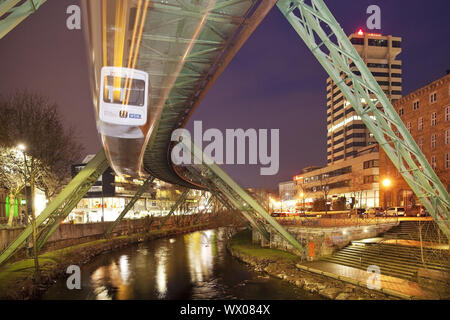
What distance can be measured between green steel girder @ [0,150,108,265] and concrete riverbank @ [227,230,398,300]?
14.5 m

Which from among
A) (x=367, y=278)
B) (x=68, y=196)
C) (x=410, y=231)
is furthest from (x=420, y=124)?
(x=68, y=196)

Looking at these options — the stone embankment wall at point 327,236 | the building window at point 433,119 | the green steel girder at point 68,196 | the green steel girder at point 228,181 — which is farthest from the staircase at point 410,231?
the building window at point 433,119

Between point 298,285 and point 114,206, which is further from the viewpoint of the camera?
point 114,206

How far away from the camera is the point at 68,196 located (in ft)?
84.9

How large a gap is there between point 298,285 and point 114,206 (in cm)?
6422

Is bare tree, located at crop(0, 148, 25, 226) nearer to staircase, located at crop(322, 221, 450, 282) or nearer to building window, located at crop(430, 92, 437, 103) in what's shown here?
staircase, located at crop(322, 221, 450, 282)

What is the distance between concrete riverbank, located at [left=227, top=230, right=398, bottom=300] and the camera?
1684 centimetres

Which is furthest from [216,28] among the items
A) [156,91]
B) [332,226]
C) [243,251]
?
[243,251]

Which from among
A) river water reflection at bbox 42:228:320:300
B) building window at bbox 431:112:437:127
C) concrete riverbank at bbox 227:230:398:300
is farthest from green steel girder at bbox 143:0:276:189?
building window at bbox 431:112:437:127

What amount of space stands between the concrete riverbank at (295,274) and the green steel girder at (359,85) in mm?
5230

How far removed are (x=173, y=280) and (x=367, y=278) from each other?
12.6 metres

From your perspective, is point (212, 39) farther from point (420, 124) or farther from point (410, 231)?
point (420, 124)
